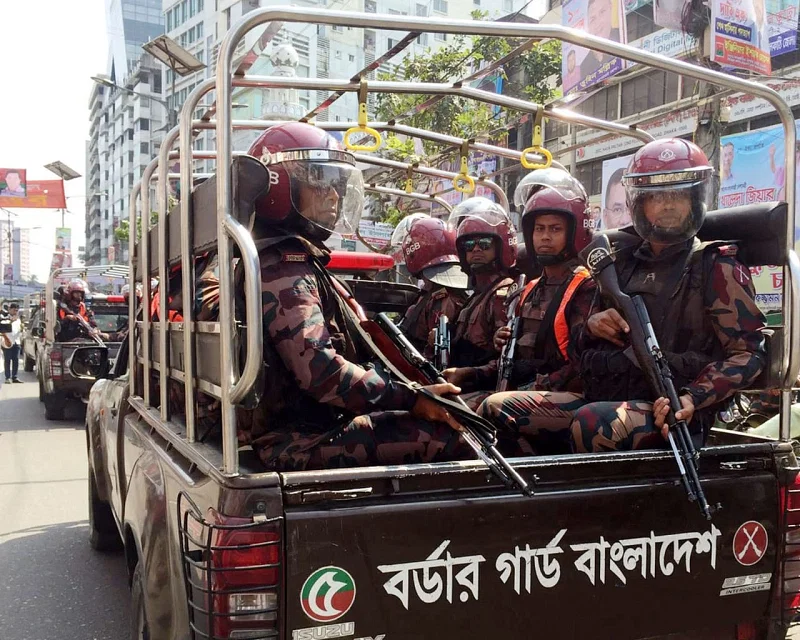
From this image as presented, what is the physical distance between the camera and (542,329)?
3484 millimetres

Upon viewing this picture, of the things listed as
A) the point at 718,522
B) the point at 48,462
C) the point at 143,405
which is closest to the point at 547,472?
the point at 718,522

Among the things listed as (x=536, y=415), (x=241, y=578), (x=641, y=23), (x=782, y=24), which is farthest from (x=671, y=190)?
(x=641, y=23)

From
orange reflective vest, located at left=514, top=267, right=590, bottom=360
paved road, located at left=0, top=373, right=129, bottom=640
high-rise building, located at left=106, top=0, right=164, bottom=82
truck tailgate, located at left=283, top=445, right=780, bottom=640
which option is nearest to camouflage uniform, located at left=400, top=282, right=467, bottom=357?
orange reflective vest, located at left=514, top=267, right=590, bottom=360

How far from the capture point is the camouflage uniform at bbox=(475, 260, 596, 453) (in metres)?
2.97

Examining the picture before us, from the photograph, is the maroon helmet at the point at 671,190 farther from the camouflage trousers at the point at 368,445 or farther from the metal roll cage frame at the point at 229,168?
the camouflage trousers at the point at 368,445

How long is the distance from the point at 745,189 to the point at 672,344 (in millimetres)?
10885

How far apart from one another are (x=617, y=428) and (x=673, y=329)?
1.65ft

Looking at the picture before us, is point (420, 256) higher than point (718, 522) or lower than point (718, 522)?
higher

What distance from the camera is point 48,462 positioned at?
7953 millimetres

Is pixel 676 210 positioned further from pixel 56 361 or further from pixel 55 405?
pixel 55 405

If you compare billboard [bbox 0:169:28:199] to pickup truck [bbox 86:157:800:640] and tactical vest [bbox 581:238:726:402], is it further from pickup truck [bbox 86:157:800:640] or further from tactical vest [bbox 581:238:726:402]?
tactical vest [bbox 581:238:726:402]

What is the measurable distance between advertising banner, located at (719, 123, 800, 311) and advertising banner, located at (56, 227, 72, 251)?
66052 mm

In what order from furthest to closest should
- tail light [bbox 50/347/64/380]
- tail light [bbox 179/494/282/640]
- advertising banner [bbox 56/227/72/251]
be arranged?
advertising banner [bbox 56/227/72/251] → tail light [bbox 50/347/64/380] → tail light [bbox 179/494/282/640]

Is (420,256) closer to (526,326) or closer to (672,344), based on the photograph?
(526,326)
